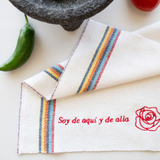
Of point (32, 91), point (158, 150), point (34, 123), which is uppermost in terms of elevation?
point (32, 91)

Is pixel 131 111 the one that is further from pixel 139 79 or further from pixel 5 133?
pixel 5 133

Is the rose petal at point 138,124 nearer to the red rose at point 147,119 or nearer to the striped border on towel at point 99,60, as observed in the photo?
the red rose at point 147,119

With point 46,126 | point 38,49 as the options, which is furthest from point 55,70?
point 46,126

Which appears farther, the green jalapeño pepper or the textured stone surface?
the green jalapeño pepper

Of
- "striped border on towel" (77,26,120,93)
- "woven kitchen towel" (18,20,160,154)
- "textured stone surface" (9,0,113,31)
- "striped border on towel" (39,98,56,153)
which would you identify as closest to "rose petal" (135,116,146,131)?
"woven kitchen towel" (18,20,160,154)

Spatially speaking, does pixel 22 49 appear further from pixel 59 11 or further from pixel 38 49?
pixel 59 11

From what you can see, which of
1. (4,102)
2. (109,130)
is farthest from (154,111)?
(4,102)

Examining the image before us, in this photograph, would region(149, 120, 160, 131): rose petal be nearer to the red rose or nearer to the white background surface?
the red rose
